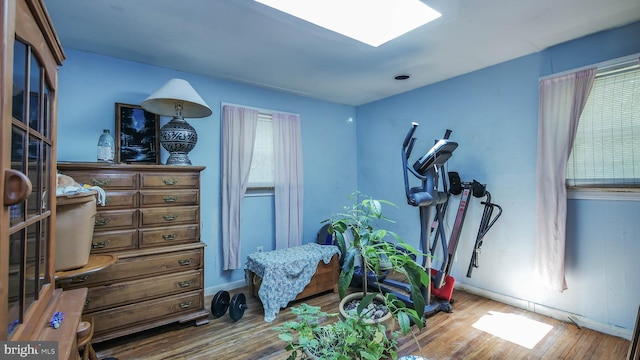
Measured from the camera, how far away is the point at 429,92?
11.3ft

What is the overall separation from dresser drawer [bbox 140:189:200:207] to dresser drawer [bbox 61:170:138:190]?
0.40ft

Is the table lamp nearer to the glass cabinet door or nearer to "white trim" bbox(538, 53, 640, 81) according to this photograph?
the glass cabinet door

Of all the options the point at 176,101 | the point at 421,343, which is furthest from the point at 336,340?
the point at 176,101

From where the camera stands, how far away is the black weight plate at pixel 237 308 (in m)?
2.46

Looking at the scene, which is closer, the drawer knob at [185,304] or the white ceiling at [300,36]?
the white ceiling at [300,36]

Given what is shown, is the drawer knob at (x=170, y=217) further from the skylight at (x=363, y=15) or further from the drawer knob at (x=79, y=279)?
the skylight at (x=363, y=15)

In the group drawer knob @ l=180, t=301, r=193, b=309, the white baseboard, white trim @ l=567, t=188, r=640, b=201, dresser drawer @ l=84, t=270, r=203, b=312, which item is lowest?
the white baseboard

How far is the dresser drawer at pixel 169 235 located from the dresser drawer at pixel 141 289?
0.88ft

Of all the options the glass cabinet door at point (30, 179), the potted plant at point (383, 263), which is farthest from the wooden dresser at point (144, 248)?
the potted plant at point (383, 263)

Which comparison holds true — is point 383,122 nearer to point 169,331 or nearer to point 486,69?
point 486,69

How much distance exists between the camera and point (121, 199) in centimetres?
216

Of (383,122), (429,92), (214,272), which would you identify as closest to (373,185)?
(383,122)

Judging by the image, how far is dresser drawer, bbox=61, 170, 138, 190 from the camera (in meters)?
2.02

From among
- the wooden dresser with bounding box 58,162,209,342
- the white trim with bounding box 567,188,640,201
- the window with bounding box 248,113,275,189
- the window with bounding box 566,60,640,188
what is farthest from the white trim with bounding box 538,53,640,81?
the wooden dresser with bounding box 58,162,209,342
